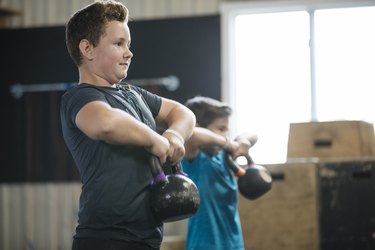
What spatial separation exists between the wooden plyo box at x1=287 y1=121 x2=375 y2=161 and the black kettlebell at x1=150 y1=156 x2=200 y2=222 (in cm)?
259

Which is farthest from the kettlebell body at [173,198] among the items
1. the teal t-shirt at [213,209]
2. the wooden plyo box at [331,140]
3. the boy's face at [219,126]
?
the wooden plyo box at [331,140]

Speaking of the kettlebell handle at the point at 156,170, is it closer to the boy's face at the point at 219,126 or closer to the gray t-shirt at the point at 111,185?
the gray t-shirt at the point at 111,185

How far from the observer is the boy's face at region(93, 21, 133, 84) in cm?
157

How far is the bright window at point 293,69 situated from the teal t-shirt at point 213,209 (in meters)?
2.37

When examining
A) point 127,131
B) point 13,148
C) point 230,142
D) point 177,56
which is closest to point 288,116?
point 177,56

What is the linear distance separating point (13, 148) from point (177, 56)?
165 centimetres

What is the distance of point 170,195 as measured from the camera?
4.98 feet

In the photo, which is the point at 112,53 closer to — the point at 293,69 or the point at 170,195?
the point at 170,195

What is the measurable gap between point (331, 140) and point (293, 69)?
1.13 metres

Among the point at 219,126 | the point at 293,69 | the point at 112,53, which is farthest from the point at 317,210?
the point at 112,53

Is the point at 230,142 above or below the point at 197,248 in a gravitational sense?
above

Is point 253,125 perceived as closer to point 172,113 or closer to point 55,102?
point 55,102

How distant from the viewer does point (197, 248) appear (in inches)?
95.1

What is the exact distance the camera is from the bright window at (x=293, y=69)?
16.2 feet
